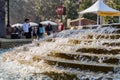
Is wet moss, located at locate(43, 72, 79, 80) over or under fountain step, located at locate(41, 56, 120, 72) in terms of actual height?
under

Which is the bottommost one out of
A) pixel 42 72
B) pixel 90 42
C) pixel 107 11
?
pixel 42 72

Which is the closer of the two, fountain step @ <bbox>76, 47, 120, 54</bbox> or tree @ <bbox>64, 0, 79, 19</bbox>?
fountain step @ <bbox>76, 47, 120, 54</bbox>

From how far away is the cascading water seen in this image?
8.25 metres

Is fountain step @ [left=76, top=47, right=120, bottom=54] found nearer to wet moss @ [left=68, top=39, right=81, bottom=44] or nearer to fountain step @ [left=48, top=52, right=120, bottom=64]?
fountain step @ [left=48, top=52, right=120, bottom=64]

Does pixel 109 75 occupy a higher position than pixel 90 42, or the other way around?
pixel 90 42

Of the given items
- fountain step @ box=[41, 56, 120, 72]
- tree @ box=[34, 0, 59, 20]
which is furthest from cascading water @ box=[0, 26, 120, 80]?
tree @ box=[34, 0, 59, 20]

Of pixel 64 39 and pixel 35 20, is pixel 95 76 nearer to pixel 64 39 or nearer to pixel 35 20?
pixel 64 39

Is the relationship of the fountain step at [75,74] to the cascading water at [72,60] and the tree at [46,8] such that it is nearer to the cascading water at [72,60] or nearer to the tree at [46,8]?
the cascading water at [72,60]

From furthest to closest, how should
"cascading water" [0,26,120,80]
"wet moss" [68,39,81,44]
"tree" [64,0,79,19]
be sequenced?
"tree" [64,0,79,19], "wet moss" [68,39,81,44], "cascading water" [0,26,120,80]

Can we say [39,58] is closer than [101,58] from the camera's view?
No

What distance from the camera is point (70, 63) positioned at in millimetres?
8852

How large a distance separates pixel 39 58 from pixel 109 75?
2.66m

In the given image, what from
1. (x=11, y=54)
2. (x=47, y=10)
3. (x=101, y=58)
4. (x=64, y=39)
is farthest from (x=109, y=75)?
(x=47, y=10)

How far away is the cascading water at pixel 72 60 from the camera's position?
825 centimetres
